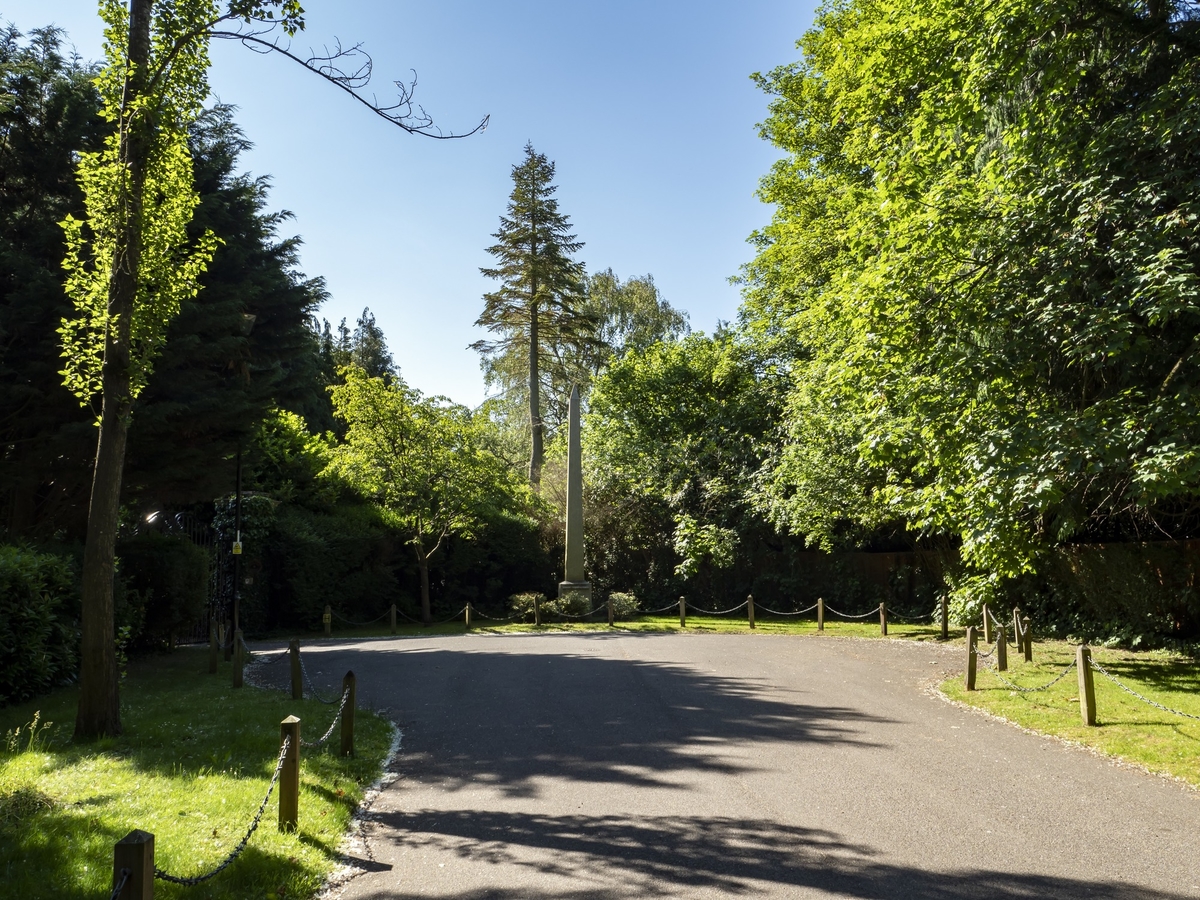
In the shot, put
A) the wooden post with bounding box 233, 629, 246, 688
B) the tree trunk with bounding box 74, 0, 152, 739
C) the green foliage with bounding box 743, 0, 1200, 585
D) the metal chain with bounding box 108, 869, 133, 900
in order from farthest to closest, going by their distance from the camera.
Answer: the wooden post with bounding box 233, 629, 246, 688 < the green foliage with bounding box 743, 0, 1200, 585 < the tree trunk with bounding box 74, 0, 152, 739 < the metal chain with bounding box 108, 869, 133, 900

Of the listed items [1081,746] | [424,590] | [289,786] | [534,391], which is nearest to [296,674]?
[289,786]

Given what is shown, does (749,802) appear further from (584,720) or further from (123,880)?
(123,880)

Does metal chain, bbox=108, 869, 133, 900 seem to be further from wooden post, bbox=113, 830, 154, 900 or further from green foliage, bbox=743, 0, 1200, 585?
green foliage, bbox=743, 0, 1200, 585

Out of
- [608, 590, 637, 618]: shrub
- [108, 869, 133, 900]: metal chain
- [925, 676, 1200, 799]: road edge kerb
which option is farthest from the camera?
[608, 590, 637, 618]: shrub

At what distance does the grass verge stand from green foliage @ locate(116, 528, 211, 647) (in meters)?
14.3

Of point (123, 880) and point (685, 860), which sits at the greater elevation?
point (123, 880)

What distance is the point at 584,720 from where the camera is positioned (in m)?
10.4

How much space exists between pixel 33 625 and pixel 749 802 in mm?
9550

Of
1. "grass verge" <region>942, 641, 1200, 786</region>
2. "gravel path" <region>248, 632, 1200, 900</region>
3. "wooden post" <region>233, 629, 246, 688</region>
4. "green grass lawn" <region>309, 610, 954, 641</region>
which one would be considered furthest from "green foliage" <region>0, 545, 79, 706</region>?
"grass verge" <region>942, 641, 1200, 786</region>

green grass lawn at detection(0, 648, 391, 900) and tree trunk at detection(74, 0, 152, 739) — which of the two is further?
tree trunk at detection(74, 0, 152, 739)

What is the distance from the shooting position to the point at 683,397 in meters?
32.8

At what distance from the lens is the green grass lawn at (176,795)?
5.21m

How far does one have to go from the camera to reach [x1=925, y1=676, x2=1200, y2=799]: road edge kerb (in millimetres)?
7579

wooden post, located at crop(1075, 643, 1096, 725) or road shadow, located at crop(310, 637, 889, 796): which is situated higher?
wooden post, located at crop(1075, 643, 1096, 725)
